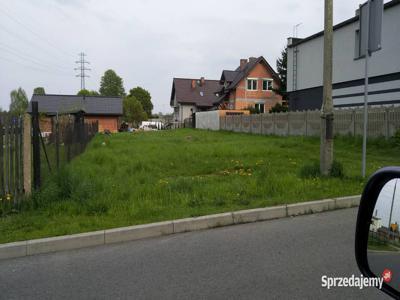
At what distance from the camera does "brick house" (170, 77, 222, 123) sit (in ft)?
198

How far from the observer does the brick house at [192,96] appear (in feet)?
198

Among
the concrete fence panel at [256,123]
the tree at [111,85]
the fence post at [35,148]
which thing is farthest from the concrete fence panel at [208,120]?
the tree at [111,85]

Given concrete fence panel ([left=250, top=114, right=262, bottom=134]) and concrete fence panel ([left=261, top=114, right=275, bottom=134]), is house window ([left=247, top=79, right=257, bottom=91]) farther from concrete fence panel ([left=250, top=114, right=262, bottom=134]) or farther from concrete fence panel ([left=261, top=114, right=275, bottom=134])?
concrete fence panel ([left=261, top=114, right=275, bottom=134])

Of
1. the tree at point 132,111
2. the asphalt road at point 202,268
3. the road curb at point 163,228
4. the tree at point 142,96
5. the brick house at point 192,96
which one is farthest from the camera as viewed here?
the tree at point 142,96

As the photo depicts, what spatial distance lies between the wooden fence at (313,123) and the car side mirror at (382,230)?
15373 millimetres

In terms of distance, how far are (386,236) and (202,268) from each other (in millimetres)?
2745

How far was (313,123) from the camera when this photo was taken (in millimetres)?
21172

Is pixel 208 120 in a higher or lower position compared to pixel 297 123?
higher

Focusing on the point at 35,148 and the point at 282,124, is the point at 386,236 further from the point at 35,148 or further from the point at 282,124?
the point at 282,124

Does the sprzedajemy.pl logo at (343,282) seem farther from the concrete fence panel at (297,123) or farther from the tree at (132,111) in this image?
the tree at (132,111)

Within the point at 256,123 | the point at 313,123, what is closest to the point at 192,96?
the point at 256,123

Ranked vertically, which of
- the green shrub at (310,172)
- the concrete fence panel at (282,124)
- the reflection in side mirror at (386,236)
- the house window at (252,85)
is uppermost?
the house window at (252,85)

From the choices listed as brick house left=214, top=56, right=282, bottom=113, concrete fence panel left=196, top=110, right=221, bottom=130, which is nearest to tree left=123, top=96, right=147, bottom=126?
brick house left=214, top=56, right=282, bottom=113

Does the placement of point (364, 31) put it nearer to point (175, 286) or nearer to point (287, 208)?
point (287, 208)
